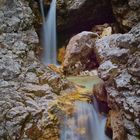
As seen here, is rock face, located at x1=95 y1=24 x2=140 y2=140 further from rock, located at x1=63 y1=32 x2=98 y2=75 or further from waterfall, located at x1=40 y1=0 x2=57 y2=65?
waterfall, located at x1=40 y1=0 x2=57 y2=65

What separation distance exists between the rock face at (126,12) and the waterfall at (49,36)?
1926 mm

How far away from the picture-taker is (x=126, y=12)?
32.9 ft

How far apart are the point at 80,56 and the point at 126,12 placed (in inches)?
80.1

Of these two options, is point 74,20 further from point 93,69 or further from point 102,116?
point 102,116

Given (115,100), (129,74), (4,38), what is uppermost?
(4,38)

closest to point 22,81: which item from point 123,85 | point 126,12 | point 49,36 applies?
point 123,85

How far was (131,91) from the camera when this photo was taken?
585 centimetres

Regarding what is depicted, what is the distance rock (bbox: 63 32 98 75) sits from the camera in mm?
9336

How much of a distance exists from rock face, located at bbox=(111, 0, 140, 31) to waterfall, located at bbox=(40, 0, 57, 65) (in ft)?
6.32

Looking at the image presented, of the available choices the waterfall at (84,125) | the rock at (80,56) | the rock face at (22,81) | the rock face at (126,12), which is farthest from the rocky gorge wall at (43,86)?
the rock face at (126,12)

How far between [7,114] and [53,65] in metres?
3.41

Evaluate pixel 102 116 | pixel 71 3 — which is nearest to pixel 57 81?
pixel 102 116

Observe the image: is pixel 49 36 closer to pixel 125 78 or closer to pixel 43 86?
pixel 43 86

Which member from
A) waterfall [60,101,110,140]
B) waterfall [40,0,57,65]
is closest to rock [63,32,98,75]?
waterfall [40,0,57,65]
